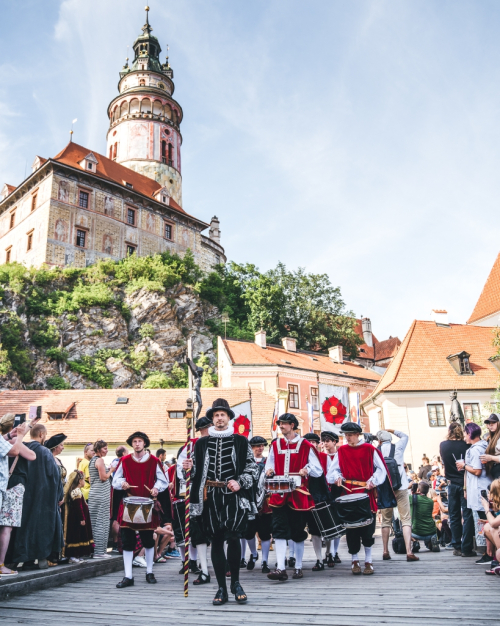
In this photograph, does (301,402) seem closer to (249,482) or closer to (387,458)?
(387,458)

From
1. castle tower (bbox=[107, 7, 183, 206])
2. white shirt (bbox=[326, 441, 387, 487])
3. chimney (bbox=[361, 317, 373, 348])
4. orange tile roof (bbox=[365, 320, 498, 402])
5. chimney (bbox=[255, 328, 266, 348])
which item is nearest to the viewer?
white shirt (bbox=[326, 441, 387, 487])

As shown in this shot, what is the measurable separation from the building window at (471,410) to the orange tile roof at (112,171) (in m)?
33.9

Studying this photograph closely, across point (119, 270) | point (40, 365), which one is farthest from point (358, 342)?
point (40, 365)

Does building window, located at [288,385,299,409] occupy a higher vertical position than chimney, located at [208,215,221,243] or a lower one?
lower

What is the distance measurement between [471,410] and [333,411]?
555 inches

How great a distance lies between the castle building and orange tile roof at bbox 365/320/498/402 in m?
26.5

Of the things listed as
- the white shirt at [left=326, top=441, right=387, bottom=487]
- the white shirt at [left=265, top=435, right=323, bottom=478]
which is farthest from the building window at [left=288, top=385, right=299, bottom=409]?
the white shirt at [left=265, top=435, right=323, bottom=478]

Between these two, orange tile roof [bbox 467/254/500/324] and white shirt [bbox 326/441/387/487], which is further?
orange tile roof [bbox 467/254/500/324]

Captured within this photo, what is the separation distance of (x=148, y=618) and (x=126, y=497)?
2.34 m

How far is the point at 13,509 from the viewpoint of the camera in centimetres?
629

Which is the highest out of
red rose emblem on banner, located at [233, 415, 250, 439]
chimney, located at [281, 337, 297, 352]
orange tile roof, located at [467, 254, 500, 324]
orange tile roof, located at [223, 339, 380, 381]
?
orange tile roof, located at [467, 254, 500, 324]

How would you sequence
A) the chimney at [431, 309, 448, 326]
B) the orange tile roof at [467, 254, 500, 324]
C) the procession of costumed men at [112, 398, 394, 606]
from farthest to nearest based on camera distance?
1. the orange tile roof at [467, 254, 500, 324]
2. the chimney at [431, 309, 448, 326]
3. the procession of costumed men at [112, 398, 394, 606]

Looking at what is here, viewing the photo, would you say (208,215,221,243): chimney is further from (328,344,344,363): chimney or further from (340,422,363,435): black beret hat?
(340,422,363,435): black beret hat

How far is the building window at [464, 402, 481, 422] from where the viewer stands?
92.5ft
